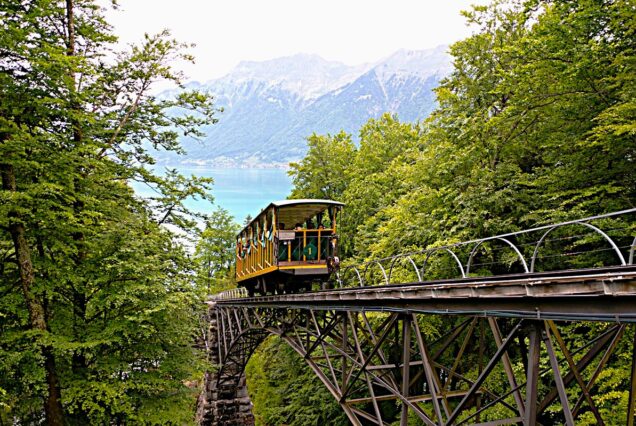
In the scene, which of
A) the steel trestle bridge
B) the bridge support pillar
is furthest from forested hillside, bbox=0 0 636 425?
the bridge support pillar

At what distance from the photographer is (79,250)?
941cm

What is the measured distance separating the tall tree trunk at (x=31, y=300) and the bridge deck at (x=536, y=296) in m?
6.54

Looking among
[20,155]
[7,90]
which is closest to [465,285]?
[20,155]

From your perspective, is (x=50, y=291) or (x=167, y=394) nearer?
(x=50, y=291)

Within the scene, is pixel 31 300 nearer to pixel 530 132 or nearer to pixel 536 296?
pixel 536 296

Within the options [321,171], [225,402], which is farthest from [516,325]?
[321,171]

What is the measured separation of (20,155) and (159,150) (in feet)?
14.4

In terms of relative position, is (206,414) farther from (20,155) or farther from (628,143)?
(628,143)

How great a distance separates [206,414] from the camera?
82.9ft

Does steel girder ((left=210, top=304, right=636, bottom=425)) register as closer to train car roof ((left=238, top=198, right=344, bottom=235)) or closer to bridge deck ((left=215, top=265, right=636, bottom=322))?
bridge deck ((left=215, top=265, right=636, bottom=322))

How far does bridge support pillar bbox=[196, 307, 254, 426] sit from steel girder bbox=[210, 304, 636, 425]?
376 inches

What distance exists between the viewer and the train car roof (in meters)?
13.3

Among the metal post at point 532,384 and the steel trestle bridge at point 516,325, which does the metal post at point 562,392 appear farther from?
the metal post at point 532,384

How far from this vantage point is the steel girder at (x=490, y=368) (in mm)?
4445
